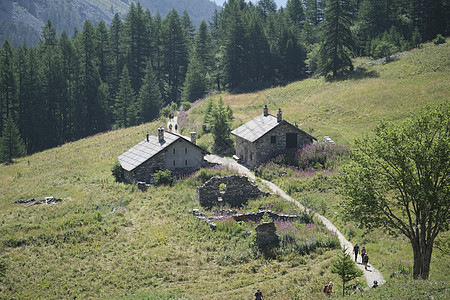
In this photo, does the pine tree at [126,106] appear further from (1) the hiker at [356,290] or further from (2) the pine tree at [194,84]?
(1) the hiker at [356,290]

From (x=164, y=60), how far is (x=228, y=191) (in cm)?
6606

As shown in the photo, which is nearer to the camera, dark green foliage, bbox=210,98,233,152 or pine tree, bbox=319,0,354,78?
dark green foliage, bbox=210,98,233,152

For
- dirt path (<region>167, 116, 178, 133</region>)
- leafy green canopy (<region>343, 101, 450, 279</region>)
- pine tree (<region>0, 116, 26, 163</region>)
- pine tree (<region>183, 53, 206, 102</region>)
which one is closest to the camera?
leafy green canopy (<region>343, 101, 450, 279</region>)

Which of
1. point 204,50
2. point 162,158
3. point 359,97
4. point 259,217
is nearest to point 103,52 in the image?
point 204,50

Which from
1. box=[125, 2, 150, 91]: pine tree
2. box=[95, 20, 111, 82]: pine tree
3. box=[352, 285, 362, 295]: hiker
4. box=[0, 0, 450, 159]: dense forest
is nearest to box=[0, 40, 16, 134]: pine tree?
box=[0, 0, 450, 159]: dense forest

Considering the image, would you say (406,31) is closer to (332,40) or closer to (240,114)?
(332,40)

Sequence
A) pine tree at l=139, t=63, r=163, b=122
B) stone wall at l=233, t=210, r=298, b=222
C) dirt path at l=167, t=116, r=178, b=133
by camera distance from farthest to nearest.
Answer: pine tree at l=139, t=63, r=163, b=122, dirt path at l=167, t=116, r=178, b=133, stone wall at l=233, t=210, r=298, b=222

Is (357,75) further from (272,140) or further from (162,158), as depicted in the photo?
(162,158)

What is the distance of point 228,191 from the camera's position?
3266cm

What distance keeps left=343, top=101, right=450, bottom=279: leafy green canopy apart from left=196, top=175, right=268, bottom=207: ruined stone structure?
12.7 metres

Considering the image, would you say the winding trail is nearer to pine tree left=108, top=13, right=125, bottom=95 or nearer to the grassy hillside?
the grassy hillside

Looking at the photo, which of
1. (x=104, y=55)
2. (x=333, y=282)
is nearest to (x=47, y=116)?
(x=104, y=55)

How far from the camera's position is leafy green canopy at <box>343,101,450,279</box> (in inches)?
709

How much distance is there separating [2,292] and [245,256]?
12235mm
